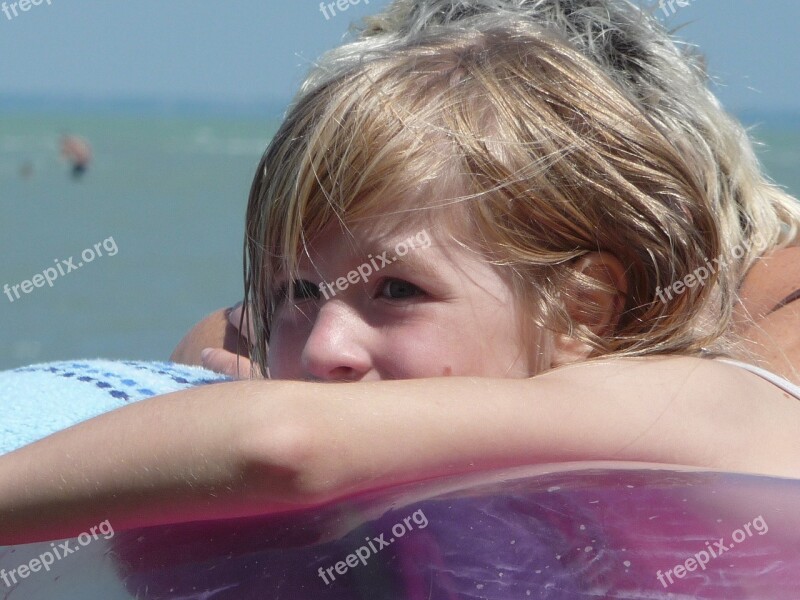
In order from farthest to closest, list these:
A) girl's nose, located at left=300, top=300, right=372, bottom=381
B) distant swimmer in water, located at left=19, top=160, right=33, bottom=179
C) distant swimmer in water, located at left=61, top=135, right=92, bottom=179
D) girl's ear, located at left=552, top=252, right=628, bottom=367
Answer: distant swimmer in water, located at left=61, top=135, right=92, bottom=179, distant swimmer in water, located at left=19, top=160, right=33, bottom=179, girl's ear, located at left=552, top=252, right=628, bottom=367, girl's nose, located at left=300, top=300, right=372, bottom=381

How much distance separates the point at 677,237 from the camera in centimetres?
162

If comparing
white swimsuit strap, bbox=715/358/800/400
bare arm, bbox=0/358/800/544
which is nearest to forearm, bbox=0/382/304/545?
bare arm, bbox=0/358/800/544

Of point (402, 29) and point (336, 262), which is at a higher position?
point (402, 29)

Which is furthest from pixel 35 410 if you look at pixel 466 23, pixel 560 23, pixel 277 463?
pixel 560 23

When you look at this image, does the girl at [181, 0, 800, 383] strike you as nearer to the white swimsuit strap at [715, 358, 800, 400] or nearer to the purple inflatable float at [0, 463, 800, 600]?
the white swimsuit strap at [715, 358, 800, 400]

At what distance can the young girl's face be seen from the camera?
1490mm

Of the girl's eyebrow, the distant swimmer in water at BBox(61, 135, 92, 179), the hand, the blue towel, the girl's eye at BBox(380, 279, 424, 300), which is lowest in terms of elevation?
the distant swimmer in water at BBox(61, 135, 92, 179)

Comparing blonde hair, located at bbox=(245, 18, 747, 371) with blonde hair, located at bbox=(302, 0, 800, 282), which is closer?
blonde hair, located at bbox=(245, 18, 747, 371)

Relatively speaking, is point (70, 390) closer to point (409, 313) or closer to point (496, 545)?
point (409, 313)

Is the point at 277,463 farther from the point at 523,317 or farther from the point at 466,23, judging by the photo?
the point at 466,23

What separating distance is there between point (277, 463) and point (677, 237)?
0.80 meters

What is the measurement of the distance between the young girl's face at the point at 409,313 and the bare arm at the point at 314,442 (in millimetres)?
187

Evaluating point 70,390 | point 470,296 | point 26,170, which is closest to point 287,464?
point 470,296

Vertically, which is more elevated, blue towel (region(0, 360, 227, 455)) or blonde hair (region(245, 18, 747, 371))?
blonde hair (region(245, 18, 747, 371))
